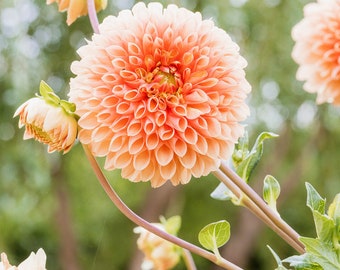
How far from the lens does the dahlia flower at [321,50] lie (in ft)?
1.55

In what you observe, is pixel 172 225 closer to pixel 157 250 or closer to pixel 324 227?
pixel 157 250

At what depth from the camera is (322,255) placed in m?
0.37

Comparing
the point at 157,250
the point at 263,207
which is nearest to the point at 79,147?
the point at 157,250

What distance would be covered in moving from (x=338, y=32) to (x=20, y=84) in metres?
3.36

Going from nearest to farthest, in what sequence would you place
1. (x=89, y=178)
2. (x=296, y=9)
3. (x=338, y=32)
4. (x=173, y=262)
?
(x=338, y=32), (x=173, y=262), (x=296, y=9), (x=89, y=178)

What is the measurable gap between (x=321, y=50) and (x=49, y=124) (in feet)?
0.73

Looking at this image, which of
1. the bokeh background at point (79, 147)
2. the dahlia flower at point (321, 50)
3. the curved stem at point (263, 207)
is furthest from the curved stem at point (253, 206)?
the bokeh background at point (79, 147)

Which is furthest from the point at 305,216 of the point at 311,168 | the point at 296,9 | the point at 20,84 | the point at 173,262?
the point at 173,262

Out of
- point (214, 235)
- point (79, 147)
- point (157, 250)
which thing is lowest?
point (79, 147)

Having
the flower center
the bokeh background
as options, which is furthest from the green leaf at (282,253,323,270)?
the bokeh background

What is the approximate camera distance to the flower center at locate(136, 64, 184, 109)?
352 millimetres

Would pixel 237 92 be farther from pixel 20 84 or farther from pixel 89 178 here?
pixel 89 178

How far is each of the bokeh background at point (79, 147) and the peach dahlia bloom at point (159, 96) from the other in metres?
3.09

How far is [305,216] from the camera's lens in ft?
18.5
